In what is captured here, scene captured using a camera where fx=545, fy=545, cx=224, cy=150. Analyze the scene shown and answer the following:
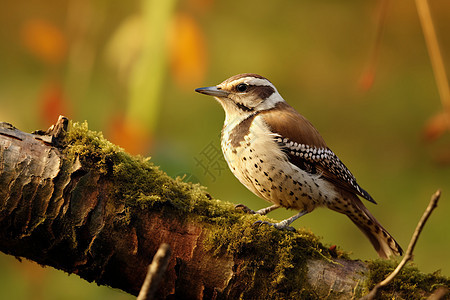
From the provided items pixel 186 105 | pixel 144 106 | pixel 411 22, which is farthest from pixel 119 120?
pixel 411 22

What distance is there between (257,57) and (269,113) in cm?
222

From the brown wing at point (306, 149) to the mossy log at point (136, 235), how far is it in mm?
723

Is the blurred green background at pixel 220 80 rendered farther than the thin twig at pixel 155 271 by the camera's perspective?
Yes

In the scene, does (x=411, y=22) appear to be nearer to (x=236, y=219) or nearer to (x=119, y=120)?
(x=119, y=120)

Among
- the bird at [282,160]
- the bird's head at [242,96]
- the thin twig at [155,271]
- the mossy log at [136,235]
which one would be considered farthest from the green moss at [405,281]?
the bird's head at [242,96]

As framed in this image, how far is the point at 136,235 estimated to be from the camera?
1.78 metres

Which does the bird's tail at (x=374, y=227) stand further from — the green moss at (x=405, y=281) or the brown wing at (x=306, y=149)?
the green moss at (x=405, y=281)

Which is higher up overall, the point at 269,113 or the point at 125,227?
the point at 269,113

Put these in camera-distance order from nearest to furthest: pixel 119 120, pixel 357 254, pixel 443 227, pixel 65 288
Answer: pixel 119 120 < pixel 65 288 < pixel 357 254 < pixel 443 227

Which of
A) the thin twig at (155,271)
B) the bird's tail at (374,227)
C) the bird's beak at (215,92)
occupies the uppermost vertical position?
the bird's beak at (215,92)

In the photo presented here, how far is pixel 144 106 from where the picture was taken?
2855mm

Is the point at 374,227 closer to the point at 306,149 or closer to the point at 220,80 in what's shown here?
the point at 306,149

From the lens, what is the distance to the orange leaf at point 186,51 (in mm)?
3529

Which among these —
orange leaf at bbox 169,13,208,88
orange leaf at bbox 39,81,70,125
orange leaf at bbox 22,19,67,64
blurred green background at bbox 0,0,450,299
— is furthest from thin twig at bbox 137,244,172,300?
orange leaf at bbox 22,19,67,64
